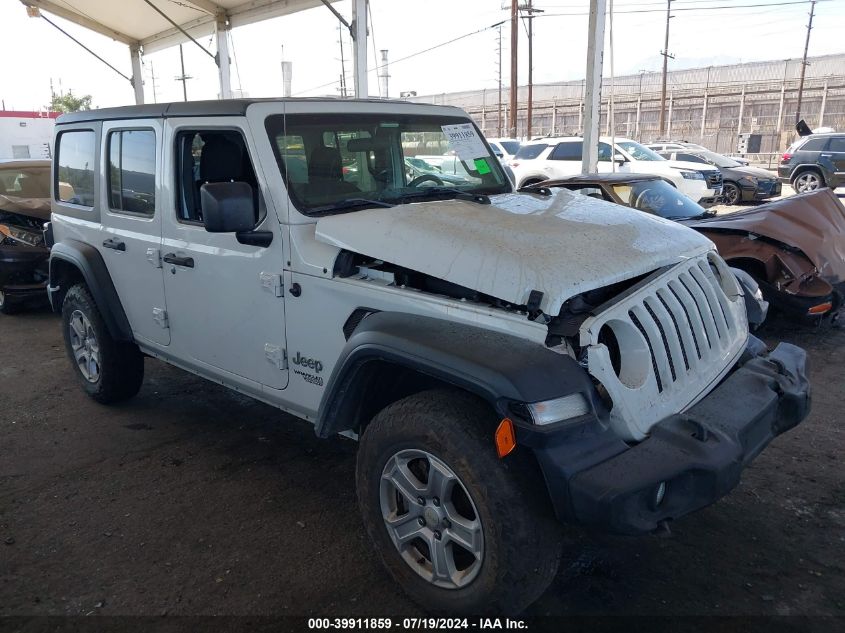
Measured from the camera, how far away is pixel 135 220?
13.2ft

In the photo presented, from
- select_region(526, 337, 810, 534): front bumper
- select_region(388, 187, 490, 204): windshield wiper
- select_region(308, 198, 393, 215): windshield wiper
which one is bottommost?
select_region(526, 337, 810, 534): front bumper

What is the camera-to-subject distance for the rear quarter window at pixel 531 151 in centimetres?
1595

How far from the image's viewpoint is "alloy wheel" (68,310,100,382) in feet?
15.5

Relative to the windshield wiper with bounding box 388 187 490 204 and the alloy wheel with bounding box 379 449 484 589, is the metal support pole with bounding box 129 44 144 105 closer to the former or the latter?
the windshield wiper with bounding box 388 187 490 204

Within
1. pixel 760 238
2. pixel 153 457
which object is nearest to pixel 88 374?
pixel 153 457

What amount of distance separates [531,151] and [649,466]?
14.8m

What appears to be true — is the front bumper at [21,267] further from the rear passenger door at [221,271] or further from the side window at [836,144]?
the side window at [836,144]

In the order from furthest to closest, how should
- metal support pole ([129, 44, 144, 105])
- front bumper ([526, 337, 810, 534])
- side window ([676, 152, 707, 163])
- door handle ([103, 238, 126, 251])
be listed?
side window ([676, 152, 707, 163]) → metal support pole ([129, 44, 144, 105]) → door handle ([103, 238, 126, 251]) → front bumper ([526, 337, 810, 534])

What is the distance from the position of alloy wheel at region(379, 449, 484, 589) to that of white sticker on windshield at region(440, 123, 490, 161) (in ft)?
6.90

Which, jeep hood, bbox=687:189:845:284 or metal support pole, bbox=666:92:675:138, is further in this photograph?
metal support pole, bbox=666:92:675:138

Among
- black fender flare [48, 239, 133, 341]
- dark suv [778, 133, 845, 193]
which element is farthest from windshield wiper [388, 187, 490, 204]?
dark suv [778, 133, 845, 193]

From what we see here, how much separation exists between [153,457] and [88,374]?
122 cm

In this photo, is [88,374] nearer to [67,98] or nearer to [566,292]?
[566,292]

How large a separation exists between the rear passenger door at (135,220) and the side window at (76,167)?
0.68 feet
